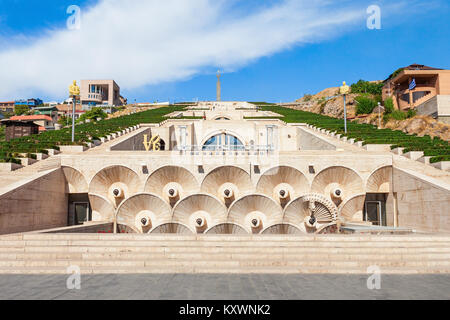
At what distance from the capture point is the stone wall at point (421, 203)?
40.6 feet

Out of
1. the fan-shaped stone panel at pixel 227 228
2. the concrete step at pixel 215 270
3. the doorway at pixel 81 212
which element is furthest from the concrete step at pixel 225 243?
the doorway at pixel 81 212

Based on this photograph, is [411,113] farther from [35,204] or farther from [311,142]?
[35,204]

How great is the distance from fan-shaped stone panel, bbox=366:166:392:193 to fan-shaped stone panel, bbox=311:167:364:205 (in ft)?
1.83

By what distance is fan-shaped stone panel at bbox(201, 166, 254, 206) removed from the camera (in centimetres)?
1680

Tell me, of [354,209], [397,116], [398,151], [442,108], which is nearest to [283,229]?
[354,209]

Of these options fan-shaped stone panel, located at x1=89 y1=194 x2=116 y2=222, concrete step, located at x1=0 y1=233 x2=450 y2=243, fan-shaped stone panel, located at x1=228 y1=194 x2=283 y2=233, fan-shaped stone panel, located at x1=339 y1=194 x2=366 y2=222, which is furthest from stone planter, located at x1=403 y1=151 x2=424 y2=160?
fan-shaped stone panel, located at x1=89 y1=194 x2=116 y2=222

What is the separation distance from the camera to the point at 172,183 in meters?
17.2

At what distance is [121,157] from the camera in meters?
17.3

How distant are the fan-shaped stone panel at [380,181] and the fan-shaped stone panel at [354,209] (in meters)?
0.70

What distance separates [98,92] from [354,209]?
103749 mm

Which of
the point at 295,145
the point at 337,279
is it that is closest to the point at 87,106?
the point at 295,145

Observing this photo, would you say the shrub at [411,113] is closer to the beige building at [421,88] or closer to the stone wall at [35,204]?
the beige building at [421,88]

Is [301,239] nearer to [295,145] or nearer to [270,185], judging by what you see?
[270,185]
